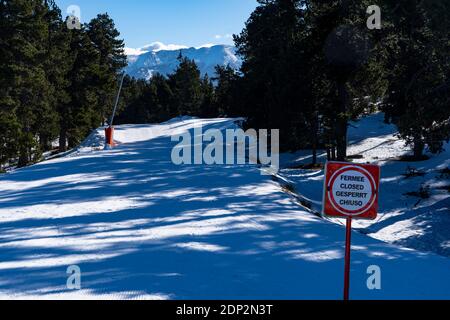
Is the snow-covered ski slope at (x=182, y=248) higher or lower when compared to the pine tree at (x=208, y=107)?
lower

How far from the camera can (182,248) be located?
8.06 metres

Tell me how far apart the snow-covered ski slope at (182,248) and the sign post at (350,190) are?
162 cm

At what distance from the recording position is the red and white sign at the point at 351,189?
529cm

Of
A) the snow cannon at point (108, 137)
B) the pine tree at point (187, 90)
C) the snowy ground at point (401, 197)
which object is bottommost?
the snowy ground at point (401, 197)

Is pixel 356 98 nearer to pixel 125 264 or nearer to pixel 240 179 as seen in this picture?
pixel 240 179

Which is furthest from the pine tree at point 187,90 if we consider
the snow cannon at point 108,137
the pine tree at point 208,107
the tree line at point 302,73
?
the snow cannon at point 108,137

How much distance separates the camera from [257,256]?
787cm

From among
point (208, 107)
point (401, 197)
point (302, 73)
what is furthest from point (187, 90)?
point (401, 197)

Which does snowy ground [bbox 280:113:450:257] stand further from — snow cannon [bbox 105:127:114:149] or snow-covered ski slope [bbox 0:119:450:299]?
snow cannon [bbox 105:127:114:149]

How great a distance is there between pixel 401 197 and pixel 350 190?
52.5ft

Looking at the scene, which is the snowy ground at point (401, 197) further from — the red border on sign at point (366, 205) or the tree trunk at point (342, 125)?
the red border on sign at point (366, 205)

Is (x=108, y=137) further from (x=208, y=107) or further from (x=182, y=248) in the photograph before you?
(x=208, y=107)

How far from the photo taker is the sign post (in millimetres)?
5285
